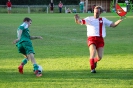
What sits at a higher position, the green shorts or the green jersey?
the green jersey

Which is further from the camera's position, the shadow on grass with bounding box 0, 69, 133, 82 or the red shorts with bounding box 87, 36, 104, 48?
the red shorts with bounding box 87, 36, 104, 48

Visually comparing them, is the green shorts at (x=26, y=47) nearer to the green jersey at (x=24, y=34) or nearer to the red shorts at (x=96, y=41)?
the green jersey at (x=24, y=34)

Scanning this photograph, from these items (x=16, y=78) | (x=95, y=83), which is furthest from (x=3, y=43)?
(x=95, y=83)

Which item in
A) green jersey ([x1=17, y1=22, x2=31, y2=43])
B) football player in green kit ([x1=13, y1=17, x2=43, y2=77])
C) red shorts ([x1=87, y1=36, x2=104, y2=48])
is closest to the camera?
football player in green kit ([x1=13, y1=17, x2=43, y2=77])

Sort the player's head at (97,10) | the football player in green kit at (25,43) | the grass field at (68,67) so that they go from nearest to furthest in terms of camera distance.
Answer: the grass field at (68,67), the football player in green kit at (25,43), the player's head at (97,10)

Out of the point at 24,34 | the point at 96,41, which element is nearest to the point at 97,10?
the point at 96,41

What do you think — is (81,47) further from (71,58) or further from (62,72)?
(62,72)

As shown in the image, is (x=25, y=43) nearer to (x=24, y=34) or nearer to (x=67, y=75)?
(x=24, y=34)

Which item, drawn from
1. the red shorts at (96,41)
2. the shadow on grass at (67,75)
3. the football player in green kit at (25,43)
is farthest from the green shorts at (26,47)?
the red shorts at (96,41)

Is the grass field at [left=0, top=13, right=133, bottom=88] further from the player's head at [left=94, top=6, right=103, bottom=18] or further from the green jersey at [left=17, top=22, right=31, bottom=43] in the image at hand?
the player's head at [left=94, top=6, right=103, bottom=18]

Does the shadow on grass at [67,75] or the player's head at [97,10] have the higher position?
the player's head at [97,10]

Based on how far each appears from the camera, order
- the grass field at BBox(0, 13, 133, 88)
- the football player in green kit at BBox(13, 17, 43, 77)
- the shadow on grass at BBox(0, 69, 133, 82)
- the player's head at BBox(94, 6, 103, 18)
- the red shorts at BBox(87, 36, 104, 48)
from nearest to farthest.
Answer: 1. the grass field at BBox(0, 13, 133, 88)
2. the shadow on grass at BBox(0, 69, 133, 82)
3. the football player in green kit at BBox(13, 17, 43, 77)
4. the player's head at BBox(94, 6, 103, 18)
5. the red shorts at BBox(87, 36, 104, 48)

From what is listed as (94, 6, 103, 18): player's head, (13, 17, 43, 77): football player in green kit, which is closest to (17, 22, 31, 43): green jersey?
(13, 17, 43, 77): football player in green kit

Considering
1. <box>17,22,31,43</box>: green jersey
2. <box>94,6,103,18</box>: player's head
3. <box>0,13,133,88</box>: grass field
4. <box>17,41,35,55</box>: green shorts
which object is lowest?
<box>0,13,133,88</box>: grass field
